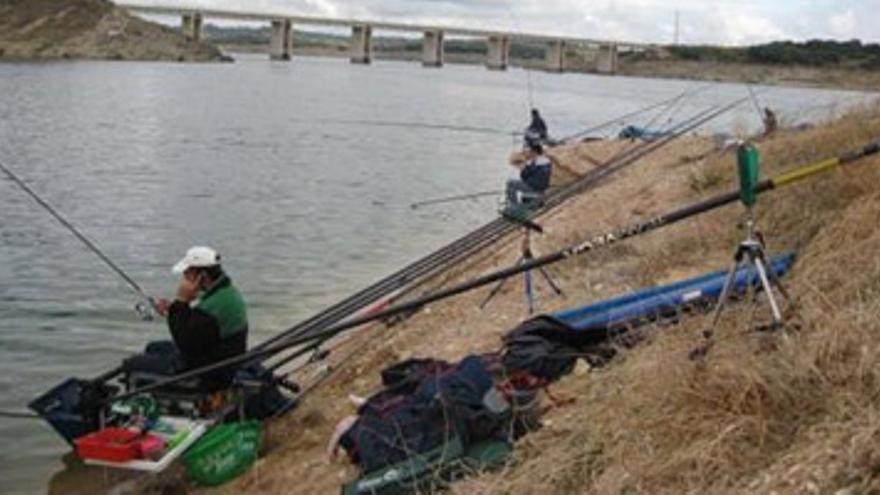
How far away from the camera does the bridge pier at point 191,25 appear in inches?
5276

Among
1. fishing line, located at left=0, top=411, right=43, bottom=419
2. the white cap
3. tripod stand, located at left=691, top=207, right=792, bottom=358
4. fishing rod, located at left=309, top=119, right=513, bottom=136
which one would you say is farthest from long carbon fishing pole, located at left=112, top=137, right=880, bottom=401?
fishing rod, located at left=309, top=119, right=513, bottom=136

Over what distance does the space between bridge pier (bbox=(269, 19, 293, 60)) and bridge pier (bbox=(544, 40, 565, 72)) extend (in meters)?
36.8

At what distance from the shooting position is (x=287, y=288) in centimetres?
1527

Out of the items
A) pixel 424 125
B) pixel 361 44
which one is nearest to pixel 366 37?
pixel 361 44

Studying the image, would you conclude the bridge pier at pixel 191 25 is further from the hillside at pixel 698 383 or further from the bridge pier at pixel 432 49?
the hillside at pixel 698 383

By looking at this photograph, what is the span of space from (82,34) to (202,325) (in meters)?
117

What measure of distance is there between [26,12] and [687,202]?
117123mm

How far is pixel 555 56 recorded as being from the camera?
116 meters

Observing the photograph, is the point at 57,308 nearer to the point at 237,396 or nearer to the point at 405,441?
the point at 237,396

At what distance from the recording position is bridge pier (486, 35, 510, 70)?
130 meters

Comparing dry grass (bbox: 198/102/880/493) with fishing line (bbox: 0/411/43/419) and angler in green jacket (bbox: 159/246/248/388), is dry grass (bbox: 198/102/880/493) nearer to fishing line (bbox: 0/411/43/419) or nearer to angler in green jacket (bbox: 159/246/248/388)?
angler in green jacket (bbox: 159/246/248/388)

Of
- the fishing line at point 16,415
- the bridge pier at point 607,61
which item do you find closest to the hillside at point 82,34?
the bridge pier at point 607,61

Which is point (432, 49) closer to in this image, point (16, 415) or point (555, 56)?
point (555, 56)

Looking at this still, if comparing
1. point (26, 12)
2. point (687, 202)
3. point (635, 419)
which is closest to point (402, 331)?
point (687, 202)
